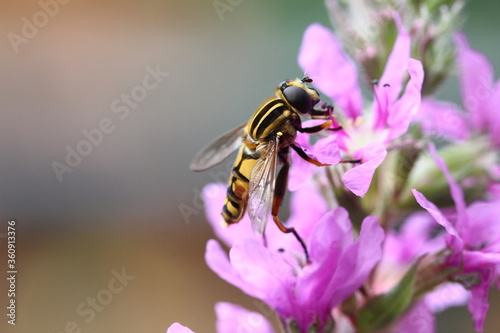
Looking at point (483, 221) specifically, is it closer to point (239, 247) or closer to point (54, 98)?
point (239, 247)

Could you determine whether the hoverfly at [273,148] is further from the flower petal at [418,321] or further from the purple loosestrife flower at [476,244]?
the flower petal at [418,321]

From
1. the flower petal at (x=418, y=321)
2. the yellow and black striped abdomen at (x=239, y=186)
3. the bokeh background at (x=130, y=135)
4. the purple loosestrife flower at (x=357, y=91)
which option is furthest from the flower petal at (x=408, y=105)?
the bokeh background at (x=130, y=135)

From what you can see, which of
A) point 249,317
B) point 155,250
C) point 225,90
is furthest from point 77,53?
point 249,317

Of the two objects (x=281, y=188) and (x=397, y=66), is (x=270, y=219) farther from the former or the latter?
(x=397, y=66)

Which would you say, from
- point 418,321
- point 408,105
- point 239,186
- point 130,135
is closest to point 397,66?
point 408,105

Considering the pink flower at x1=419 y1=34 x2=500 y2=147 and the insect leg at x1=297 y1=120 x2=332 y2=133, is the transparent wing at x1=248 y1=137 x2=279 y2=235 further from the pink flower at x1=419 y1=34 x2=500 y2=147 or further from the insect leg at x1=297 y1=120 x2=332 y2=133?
the pink flower at x1=419 y1=34 x2=500 y2=147

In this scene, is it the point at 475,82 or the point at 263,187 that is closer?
the point at 263,187
